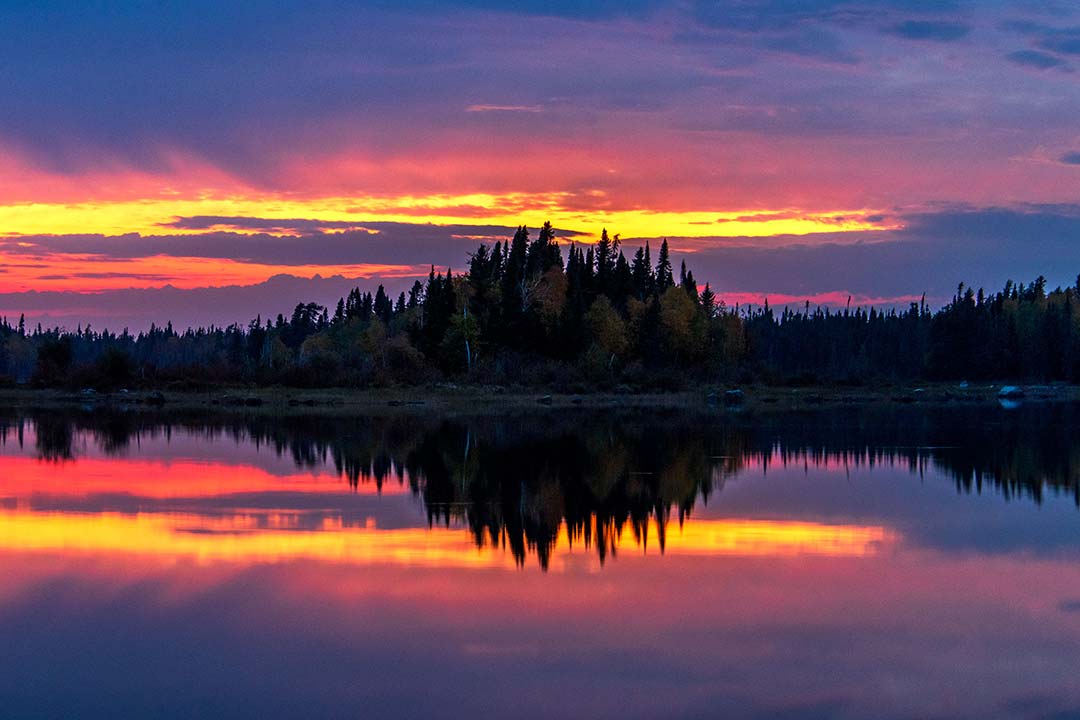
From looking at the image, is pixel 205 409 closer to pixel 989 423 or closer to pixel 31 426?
pixel 31 426

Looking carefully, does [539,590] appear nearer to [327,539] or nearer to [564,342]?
[327,539]

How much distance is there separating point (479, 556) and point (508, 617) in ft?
12.8

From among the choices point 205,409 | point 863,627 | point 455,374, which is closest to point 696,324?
point 455,374

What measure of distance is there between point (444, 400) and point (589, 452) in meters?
40.4

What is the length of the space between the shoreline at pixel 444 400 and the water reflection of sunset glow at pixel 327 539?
41668 mm

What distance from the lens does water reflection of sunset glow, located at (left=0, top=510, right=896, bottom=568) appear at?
1719cm

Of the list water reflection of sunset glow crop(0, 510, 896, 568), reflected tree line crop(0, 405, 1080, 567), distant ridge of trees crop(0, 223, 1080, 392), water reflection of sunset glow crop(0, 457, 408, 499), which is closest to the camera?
water reflection of sunset glow crop(0, 510, 896, 568)

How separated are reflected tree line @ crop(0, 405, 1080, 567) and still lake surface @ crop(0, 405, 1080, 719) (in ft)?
0.71

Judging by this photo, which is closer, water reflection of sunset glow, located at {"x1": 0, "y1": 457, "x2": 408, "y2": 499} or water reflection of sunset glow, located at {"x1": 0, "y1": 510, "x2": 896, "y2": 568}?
water reflection of sunset glow, located at {"x1": 0, "y1": 510, "x2": 896, "y2": 568}

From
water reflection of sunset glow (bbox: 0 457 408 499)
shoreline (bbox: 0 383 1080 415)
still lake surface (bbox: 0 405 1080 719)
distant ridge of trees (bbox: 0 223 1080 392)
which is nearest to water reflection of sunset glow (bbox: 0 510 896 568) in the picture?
still lake surface (bbox: 0 405 1080 719)

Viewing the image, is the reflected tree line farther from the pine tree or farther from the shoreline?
the pine tree

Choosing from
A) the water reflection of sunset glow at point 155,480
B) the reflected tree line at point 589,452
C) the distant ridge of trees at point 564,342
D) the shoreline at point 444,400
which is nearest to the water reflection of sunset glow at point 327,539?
the reflected tree line at point 589,452

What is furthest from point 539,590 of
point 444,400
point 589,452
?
point 444,400

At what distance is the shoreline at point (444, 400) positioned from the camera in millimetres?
69312
